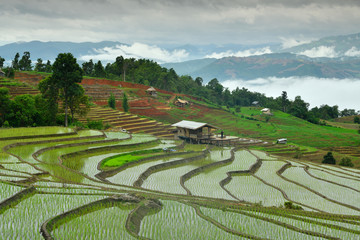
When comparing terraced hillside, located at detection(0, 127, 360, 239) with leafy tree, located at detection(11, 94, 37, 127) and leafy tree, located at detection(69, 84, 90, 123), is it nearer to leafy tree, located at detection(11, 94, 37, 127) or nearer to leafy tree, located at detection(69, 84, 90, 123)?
leafy tree, located at detection(11, 94, 37, 127)

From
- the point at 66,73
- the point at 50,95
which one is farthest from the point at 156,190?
the point at 50,95

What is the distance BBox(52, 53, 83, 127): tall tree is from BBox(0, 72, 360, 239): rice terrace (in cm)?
567

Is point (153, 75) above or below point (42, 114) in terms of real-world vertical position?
above

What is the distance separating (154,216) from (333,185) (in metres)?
16.3

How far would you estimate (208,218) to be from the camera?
13.5 meters

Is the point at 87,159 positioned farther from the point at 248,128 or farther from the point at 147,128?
the point at 248,128

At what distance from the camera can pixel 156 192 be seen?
736 inches

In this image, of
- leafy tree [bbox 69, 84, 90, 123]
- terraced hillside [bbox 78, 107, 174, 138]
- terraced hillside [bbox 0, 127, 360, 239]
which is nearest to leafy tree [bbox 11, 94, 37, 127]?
terraced hillside [bbox 0, 127, 360, 239]

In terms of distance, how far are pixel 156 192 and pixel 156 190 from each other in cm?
123

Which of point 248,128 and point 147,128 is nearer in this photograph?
point 147,128

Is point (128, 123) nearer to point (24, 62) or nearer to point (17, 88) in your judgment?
point (17, 88)

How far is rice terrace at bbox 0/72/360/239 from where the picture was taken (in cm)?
1211

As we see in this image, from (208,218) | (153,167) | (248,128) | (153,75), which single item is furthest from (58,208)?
(153,75)

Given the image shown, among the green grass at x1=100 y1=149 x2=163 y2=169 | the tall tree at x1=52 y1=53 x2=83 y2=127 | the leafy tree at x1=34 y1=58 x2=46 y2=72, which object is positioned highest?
the leafy tree at x1=34 y1=58 x2=46 y2=72
